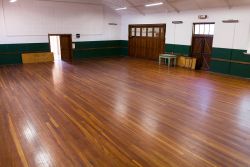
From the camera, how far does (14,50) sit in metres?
11.6

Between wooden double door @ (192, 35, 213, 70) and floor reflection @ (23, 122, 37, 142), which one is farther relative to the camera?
wooden double door @ (192, 35, 213, 70)

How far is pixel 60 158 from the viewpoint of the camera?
317cm

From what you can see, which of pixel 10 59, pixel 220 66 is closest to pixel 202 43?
pixel 220 66

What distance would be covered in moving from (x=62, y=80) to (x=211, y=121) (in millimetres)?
5518

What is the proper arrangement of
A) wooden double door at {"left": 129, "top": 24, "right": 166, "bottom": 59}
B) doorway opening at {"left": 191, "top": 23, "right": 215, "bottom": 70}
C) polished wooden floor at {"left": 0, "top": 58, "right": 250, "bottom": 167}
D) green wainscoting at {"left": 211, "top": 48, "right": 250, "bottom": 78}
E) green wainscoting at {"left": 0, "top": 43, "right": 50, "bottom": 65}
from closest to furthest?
1. polished wooden floor at {"left": 0, "top": 58, "right": 250, "bottom": 167}
2. green wainscoting at {"left": 211, "top": 48, "right": 250, "bottom": 78}
3. doorway opening at {"left": 191, "top": 23, "right": 215, "bottom": 70}
4. green wainscoting at {"left": 0, "top": 43, "right": 50, "bottom": 65}
5. wooden double door at {"left": 129, "top": 24, "right": 166, "bottom": 59}

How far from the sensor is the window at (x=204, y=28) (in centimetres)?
1007

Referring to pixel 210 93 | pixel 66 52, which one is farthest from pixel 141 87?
pixel 66 52

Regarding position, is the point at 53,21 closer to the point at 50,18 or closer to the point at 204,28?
the point at 50,18

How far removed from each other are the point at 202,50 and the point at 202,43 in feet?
1.13

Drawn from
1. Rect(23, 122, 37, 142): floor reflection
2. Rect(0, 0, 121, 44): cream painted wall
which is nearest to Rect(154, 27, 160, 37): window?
Rect(0, 0, 121, 44): cream painted wall

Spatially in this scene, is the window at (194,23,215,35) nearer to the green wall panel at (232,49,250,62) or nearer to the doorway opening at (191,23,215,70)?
the doorway opening at (191,23,215,70)

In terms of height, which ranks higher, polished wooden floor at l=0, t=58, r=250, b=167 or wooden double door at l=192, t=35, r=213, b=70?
wooden double door at l=192, t=35, r=213, b=70

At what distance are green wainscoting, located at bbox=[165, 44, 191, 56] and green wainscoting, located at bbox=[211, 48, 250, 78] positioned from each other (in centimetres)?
150

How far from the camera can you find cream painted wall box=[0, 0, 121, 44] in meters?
11.2
